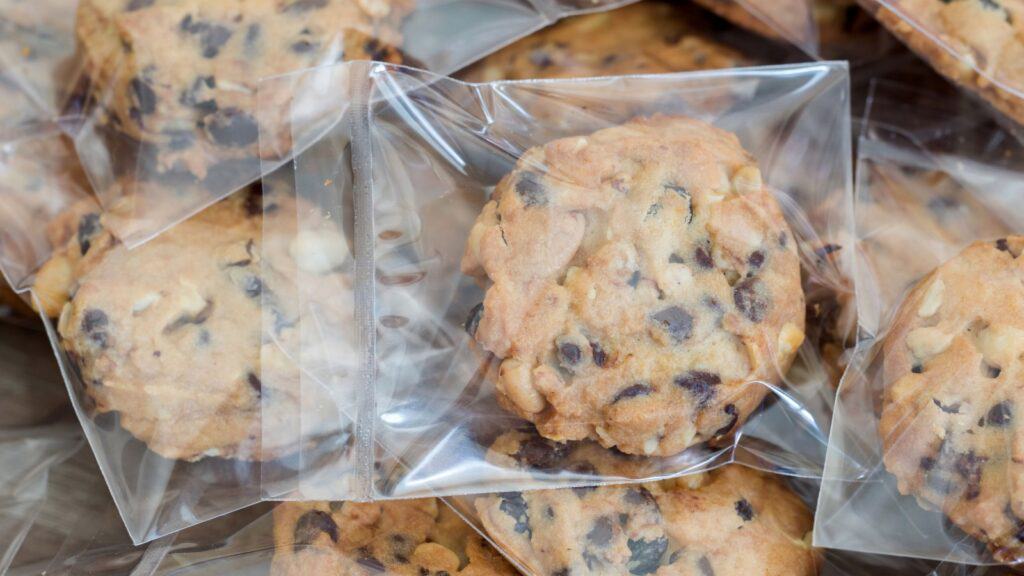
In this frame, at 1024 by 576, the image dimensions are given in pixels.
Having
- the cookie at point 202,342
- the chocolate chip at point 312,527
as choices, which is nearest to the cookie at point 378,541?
the chocolate chip at point 312,527

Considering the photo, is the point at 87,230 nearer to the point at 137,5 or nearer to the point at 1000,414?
the point at 137,5

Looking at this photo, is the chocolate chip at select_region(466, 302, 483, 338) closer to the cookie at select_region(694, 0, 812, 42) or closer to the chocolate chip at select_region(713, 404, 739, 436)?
the chocolate chip at select_region(713, 404, 739, 436)

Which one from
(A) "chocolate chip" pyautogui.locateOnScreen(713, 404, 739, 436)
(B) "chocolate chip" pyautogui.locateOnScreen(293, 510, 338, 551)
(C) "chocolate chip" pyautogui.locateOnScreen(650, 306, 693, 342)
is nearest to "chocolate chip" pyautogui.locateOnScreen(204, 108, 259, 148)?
(B) "chocolate chip" pyautogui.locateOnScreen(293, 510, 338, 551)

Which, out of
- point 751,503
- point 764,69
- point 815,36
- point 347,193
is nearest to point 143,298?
point 347,193

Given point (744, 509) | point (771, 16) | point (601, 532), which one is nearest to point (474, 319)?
point (601, 532)

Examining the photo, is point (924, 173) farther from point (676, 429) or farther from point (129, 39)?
point (129, 39)
